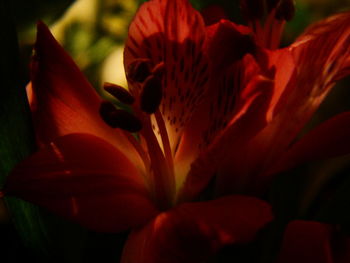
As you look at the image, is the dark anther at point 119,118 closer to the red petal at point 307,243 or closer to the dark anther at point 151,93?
the dark anther at point 151,93

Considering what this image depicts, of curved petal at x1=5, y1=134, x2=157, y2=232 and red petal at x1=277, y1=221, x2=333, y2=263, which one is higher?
curved petal at x1=5, y1=134, x2=157, y2=232

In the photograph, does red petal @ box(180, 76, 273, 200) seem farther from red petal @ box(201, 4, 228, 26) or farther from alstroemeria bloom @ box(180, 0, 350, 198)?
red petal @ box(201, 4, 228, 26)

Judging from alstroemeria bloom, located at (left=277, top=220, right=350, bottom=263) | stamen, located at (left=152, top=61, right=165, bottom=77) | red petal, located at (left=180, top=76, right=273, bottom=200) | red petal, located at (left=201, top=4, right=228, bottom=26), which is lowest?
alstroemeria bloom, located at (left=277, top=220, right=350, bottom=263)

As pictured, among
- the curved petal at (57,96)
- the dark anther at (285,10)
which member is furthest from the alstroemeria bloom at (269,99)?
the curved petal at (57,96)

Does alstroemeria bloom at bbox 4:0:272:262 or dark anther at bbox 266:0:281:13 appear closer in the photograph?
alstroemeria bloom at bbox 4:0:272:262

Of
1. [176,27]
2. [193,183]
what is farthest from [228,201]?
[176,27]

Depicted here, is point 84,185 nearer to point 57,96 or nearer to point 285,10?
point 57,96

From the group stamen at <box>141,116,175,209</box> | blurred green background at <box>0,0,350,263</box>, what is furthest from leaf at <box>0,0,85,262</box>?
stamen at <box>141,116,175,209</box>

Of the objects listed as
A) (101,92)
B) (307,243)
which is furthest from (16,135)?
(101,92)
